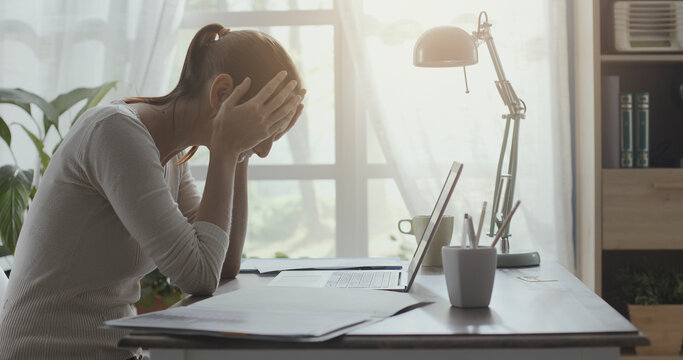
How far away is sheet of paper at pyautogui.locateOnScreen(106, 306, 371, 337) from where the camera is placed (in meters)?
0.80

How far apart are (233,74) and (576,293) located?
69 centimetres

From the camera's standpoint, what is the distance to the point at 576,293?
1.07 metres

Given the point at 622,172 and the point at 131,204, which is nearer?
the point at 131,204

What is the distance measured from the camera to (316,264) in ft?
4.80

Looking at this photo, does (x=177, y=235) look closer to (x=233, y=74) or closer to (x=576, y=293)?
(x=233, y=74)

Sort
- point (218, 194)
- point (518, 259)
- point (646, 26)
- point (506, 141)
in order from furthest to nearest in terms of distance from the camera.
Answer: point (646, 26)
point (506, 141)
point (518, 259)
point (218, 194)

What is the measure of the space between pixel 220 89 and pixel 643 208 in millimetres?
1582

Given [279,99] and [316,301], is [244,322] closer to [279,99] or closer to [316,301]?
[316,301]

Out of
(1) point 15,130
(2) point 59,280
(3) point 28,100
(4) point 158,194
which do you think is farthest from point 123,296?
(1) point 15,130

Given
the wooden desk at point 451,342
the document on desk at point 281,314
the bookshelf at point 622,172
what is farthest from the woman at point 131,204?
the bookshelf at point 622,172

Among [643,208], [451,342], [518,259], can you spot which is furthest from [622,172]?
[451,342]

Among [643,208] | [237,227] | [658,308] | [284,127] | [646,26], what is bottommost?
[658,308]

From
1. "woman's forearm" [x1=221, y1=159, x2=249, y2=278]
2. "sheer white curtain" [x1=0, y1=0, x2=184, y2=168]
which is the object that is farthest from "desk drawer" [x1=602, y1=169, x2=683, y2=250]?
"sheer white curtain" [x1=0, y1=0, x2=184, y2=168]

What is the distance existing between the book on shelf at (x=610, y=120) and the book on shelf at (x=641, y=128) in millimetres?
71
